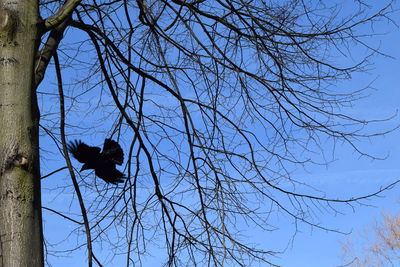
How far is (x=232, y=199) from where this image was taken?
3.53 metres

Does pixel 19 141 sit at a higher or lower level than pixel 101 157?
lower

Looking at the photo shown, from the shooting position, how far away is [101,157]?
3.40 metres

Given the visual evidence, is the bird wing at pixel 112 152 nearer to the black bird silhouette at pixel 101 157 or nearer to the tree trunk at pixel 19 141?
the black bird silhouette at pixel 101 157

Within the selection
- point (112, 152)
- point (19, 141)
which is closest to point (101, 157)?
point (112, 152)

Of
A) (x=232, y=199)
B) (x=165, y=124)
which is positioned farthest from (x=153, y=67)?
(x=232, y=199)

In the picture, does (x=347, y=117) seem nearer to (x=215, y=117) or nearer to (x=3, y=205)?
(x=215, y=117)

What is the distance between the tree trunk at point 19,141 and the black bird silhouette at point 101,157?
26.5 inches

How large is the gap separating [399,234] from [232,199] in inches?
376

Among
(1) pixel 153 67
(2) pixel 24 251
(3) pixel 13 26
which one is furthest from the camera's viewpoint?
(1) pixel 153 67

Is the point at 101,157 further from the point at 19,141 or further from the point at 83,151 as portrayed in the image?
the point at 19,141

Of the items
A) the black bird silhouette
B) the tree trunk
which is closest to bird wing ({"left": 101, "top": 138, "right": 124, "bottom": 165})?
the black bird silhouette

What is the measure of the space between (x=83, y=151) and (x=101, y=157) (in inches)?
4.8

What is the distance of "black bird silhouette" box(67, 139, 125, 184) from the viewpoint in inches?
132

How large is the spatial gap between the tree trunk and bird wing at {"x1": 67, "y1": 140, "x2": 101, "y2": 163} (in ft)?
2.16
